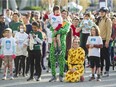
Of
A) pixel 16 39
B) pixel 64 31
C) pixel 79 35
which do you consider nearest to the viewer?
pixel 64 31

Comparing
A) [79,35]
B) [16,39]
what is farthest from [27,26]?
[79,35]

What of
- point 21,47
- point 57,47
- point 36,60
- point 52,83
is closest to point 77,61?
point 57,47

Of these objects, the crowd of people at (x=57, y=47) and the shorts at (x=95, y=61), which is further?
the shorts at (x=95, y=61)

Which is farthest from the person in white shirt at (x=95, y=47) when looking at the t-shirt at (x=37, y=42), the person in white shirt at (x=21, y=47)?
the person in white shirt at (x=21, y=47)

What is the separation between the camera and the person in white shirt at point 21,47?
14094 mm

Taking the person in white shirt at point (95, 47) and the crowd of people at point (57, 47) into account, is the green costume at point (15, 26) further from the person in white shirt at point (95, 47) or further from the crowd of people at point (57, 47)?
the person in white shirt at point (95, 47)

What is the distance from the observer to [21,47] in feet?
46.8

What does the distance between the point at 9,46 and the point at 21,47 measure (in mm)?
540

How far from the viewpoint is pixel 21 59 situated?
47.5ft

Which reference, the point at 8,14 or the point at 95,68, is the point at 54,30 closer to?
the point at 95,68

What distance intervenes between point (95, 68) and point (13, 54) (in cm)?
247

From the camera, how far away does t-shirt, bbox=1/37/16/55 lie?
45.3 ft

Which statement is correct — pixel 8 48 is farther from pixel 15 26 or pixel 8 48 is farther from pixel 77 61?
pixel 77 61

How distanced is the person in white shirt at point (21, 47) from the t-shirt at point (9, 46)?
1.15 feet
